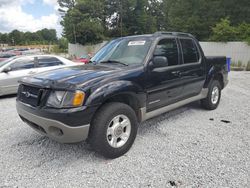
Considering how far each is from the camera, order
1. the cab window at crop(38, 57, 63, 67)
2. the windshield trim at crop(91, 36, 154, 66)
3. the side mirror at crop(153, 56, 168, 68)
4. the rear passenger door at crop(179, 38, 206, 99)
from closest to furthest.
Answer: the side mirror at crop(153, 56, 168, 68) < the windshield trim at crop(91, 36, 154, 66) < the rear passenger door at crop(179, 38, 206, 99) < the cab window at crop(38, 57, 63, 67)

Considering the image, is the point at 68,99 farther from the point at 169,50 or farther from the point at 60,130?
the point at 169,50

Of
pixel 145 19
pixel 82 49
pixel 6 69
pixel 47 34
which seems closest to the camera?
pixel 6 69

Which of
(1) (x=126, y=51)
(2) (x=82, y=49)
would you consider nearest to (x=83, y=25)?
(2) (x=82, y=49)

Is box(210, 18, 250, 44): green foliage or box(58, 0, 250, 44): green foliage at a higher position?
box(58, 0, 250, 44): green foliage

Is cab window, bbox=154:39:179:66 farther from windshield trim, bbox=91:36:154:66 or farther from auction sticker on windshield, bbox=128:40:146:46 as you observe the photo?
auction sticker on windshield, bbox=128:40:146:46

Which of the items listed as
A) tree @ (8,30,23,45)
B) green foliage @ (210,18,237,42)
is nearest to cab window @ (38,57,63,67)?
green foliage @ (210,18,237,42)

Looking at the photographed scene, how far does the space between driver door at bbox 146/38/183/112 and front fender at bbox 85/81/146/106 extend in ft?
0.73

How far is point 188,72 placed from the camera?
13.6 ft

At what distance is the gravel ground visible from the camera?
8.11 feet

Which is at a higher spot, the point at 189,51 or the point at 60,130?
the point at 189,51

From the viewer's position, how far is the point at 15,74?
6695 mm

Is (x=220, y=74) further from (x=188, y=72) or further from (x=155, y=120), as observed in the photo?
(x=155, y=120)

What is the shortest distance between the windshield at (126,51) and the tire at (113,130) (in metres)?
0.94

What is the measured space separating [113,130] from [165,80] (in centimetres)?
136
